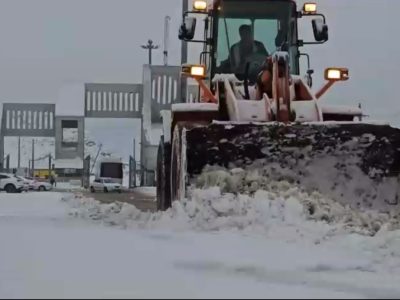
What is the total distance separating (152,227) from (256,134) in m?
1.47

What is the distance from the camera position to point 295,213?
6730 millimetres

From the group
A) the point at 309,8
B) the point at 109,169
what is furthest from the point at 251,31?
the point at 109,169

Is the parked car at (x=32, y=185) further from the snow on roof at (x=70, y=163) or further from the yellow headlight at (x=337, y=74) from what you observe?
the yellow headlight at (x=337, y=74)

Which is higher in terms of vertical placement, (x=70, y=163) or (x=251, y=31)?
(x=251, y=31)

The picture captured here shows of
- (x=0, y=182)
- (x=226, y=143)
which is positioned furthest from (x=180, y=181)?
(x=0, y=182)

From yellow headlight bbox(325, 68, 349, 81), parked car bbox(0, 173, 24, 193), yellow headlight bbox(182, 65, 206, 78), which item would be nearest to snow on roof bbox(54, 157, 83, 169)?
parked car bbox(0, 173, 24, 193)

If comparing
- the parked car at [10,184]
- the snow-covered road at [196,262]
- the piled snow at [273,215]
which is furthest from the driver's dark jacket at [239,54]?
the parked car at [10,184]

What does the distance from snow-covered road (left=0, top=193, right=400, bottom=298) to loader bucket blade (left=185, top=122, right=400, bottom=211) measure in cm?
83

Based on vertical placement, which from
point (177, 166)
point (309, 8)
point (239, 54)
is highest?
point (309, 8)

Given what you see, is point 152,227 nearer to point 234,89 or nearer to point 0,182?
point 234,89

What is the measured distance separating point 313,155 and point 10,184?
35.5 metres

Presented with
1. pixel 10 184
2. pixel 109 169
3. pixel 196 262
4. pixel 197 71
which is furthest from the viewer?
pixel 109 169

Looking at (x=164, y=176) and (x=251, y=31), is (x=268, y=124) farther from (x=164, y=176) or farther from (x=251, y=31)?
(x=251, y=31)

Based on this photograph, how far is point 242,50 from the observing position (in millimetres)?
9719
